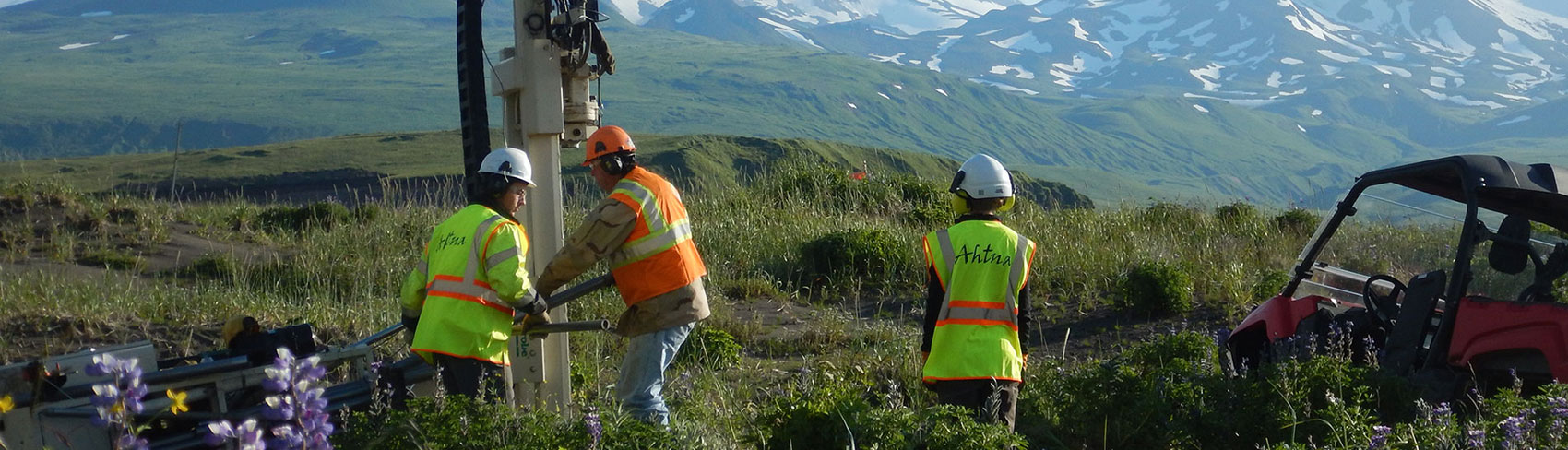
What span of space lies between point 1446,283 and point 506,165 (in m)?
4.87

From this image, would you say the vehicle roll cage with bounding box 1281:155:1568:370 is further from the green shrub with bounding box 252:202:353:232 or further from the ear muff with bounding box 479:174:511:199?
the green shrub with bounding box 252:202:353:232

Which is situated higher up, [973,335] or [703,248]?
[973,335]

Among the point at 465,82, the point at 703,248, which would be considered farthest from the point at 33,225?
the point at 465,82

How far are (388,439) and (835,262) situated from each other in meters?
8.95

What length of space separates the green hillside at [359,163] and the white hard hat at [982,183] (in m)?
66.0

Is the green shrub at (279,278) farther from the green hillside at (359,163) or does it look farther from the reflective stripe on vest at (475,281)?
the green hillside at (359,163)

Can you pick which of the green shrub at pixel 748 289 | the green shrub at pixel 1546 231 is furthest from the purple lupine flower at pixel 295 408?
the green shrub at pixel 748 289

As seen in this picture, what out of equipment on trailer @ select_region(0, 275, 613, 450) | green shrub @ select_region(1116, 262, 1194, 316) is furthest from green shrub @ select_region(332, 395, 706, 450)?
green shrub @ select_region(1116, 262, 1194, 316)

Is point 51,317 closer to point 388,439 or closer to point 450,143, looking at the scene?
point 388,439

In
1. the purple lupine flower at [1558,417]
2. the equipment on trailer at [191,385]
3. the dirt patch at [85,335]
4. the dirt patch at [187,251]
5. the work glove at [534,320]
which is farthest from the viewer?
the dirt patch at [187,251]

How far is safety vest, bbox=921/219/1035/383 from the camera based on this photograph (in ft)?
21.6

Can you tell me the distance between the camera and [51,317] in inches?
448

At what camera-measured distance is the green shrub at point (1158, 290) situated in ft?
39.0

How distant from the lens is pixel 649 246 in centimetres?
709
